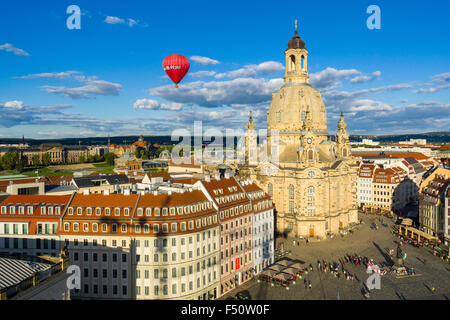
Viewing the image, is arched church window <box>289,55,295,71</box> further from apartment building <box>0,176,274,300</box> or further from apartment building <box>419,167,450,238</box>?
apartment building <box>0,176,274,300</box>

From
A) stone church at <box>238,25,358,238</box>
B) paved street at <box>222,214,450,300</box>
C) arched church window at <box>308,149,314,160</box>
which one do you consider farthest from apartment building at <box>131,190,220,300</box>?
arched church window at <box>308,149,314,160</box>

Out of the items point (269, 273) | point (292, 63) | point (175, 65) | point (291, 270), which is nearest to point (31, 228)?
point (269, 273)

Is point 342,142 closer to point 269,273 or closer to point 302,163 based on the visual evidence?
point 302,163

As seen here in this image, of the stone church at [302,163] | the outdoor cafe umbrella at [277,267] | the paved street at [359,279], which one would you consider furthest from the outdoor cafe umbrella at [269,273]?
the stone church at [302,163]

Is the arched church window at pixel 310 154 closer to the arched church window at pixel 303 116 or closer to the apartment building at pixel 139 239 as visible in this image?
the arched church window at pixel 303 116

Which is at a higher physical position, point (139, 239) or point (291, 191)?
point (291, 191)
